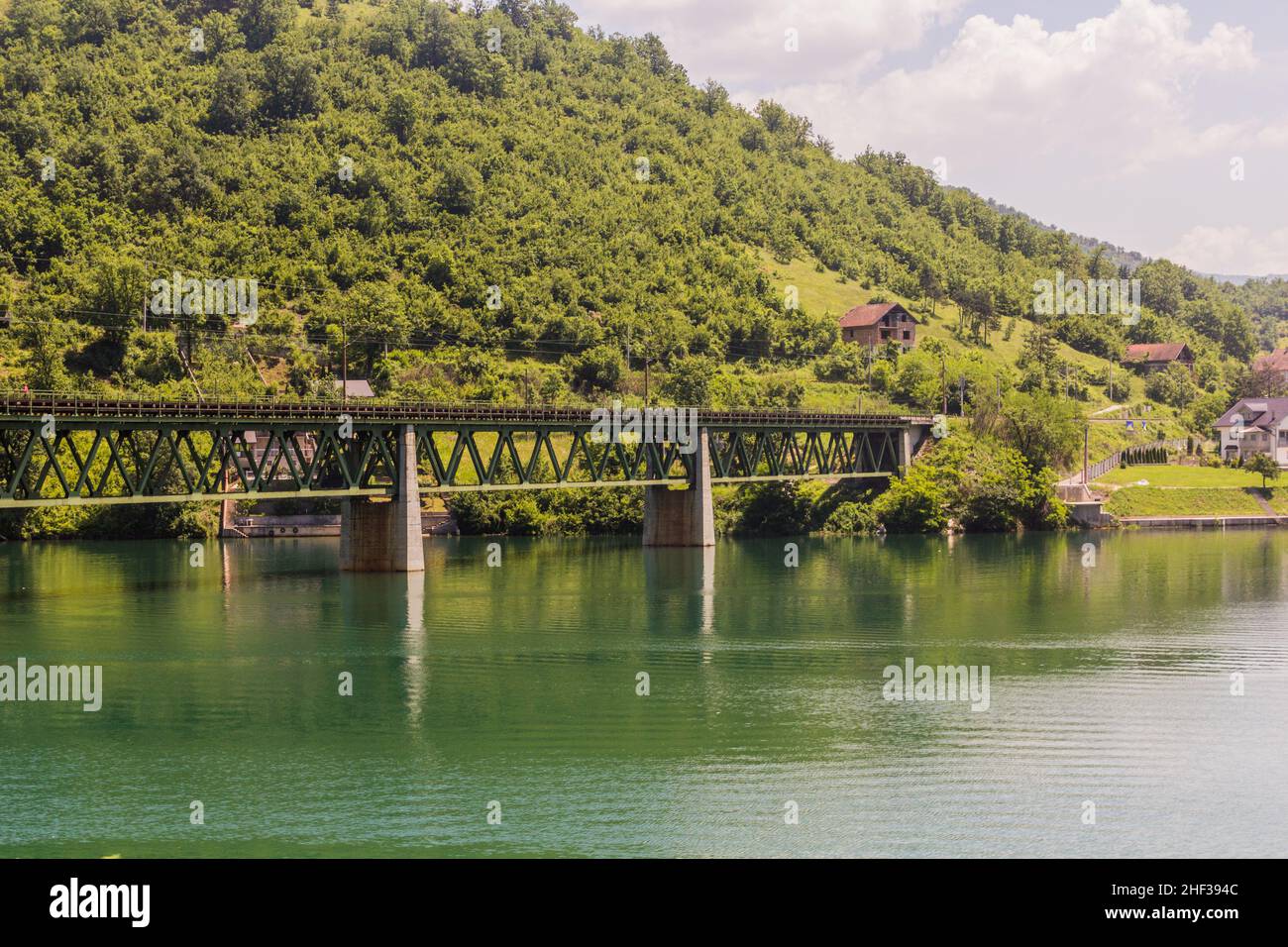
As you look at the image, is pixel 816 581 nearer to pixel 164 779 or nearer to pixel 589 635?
pixel 589 635

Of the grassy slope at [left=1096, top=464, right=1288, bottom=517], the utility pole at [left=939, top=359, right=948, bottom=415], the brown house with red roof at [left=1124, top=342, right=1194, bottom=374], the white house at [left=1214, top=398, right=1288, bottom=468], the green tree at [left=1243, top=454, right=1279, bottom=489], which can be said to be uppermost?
the brown house with red roof at [left=1124, top=342, right=1194, bottom=374]

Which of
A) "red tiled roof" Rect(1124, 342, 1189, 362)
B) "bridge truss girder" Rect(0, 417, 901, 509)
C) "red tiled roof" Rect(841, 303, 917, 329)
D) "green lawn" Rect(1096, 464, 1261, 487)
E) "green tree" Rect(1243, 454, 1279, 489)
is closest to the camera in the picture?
"bridge truss girder" Rect(0, 417, 901, 509)

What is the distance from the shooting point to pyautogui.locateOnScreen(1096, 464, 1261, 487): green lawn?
454 ft

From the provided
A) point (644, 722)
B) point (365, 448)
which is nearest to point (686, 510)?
point (365, 448)

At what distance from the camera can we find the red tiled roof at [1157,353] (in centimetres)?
19325

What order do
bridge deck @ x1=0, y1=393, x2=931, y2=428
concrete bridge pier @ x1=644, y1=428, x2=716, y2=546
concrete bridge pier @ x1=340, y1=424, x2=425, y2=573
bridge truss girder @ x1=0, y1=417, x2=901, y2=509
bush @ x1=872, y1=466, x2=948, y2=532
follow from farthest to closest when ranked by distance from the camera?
1. bush @ x1=872, y1=466, x2=948, y2=532
2. concrete bridge pier @ x1=644, y1=428, x2=716, y2=546
3. concrete bridge pier @ x1=340, y1=424, x2=425, y2=573
4. bridge truss girder @ x1=0, y1=417, x2=901, y2=509
5. bridge deck @ x1=0, y1=393, x2=931, y2=428

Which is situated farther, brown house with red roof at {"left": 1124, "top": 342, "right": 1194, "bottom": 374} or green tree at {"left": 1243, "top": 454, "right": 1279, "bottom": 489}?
brown house with red roof at {"left": 1124, "top": 342, "right": 1194, "bottom": 374}

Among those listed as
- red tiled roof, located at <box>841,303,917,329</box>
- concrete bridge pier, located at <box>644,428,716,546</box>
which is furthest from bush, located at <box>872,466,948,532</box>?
red tiled roof, located at <box>841,303,917,329</box>

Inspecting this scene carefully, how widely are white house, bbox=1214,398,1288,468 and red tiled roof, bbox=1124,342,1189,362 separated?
36.3 metres

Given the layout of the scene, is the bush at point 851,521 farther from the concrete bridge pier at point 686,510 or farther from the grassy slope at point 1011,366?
the grassy slope at point 1011,366

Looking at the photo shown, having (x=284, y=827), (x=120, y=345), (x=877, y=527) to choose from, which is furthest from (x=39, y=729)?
(x=120, y=345)

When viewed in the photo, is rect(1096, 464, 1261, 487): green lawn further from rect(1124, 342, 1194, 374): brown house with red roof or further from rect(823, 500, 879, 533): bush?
rect(1124, 342, 1194, 374): brown house with red roof

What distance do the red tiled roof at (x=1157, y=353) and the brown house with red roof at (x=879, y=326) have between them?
117ft

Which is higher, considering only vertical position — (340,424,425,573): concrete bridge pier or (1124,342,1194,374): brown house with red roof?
(1124,342,1194,374): brown house with red roof
